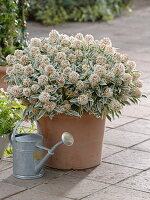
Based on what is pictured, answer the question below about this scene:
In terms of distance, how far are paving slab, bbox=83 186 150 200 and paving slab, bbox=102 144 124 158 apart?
73 centimetres

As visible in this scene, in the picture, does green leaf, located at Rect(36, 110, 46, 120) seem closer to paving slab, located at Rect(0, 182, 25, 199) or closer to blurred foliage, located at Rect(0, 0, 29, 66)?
paving slab, located at Rect(0, 182, 25, 199)

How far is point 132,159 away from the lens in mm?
5035

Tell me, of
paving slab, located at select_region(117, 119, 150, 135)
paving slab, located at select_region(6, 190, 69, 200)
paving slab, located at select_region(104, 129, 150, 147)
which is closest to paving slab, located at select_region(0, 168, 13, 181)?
paving slab, located at select_region(6, 190, 69, 200)

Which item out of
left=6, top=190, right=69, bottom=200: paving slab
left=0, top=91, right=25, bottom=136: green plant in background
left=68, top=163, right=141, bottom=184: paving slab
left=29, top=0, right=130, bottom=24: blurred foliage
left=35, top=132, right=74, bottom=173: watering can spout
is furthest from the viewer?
left=29, top=0, right=130, bottom=24: blurred foliage

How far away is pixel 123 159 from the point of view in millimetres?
5039

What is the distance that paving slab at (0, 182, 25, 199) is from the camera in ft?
14.2

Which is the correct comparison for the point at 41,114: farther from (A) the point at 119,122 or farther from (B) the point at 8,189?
(A) the point at 119,122

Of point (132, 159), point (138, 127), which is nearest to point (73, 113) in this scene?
point (132, 159)

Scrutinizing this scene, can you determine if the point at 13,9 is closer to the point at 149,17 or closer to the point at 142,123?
the point at 142,123

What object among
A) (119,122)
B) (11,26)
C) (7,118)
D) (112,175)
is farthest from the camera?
(11,26)

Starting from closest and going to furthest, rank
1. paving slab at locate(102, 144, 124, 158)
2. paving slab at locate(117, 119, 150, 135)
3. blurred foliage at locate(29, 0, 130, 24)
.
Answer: paving slab at locate(102, 144, 124, 158) → paving slab at locate(117, 119, 150, 135) → blurred foliage at locate(29, 0, 130, 24)

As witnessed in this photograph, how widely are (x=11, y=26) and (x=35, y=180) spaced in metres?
2.67

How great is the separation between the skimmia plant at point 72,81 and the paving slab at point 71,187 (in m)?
0.51

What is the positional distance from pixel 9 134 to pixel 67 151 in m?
0.49
